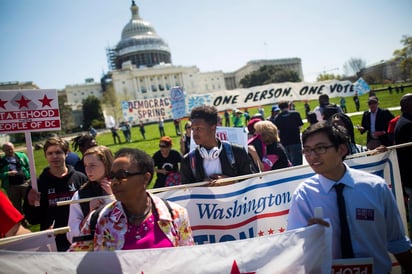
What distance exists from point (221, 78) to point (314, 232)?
11811 cm

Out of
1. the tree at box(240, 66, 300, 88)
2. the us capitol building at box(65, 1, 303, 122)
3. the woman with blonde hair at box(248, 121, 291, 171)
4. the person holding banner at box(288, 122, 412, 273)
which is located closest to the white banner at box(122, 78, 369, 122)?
the woman with blonde hair at box(248, 121, 291, 171)

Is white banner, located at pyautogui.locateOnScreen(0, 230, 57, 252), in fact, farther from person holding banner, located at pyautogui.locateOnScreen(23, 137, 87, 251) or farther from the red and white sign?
the red and white sign

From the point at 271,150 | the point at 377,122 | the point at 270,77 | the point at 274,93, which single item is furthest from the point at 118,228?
the point at 270,77

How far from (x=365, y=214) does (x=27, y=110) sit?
11.2 ft

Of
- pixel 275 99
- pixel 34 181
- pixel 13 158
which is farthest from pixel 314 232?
pixel 275 99

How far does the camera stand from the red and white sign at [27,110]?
313 centimetres

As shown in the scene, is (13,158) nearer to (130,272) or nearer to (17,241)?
(17,241)

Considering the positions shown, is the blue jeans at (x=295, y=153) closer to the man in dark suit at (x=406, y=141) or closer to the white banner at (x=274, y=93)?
the white banner at (x=274, y=93)

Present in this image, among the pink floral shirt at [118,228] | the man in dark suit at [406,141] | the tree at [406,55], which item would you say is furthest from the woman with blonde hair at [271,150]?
the tree at [406,55]

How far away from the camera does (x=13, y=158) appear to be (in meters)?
6.43

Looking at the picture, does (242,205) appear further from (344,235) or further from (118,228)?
(118,228)

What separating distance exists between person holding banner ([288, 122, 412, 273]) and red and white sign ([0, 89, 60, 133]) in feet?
9.53

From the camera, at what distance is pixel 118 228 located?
189 cm

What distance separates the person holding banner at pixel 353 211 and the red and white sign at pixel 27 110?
9.53 ft
